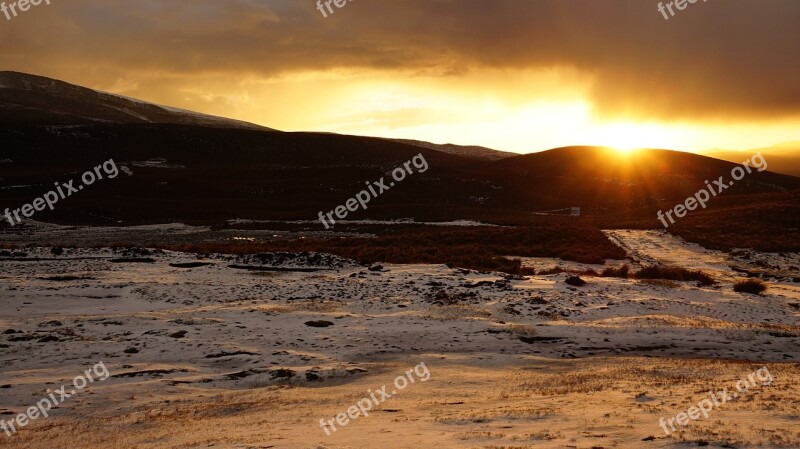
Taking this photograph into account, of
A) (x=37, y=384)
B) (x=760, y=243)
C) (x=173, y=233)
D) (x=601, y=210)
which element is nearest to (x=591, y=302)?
(x=37, y=384)

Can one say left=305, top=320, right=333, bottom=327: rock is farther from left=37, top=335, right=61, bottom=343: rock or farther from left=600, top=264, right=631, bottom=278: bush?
left=600, top=264, right=631, bottom=278: bush

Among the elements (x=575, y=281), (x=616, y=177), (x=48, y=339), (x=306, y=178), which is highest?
(x=616, y=177)

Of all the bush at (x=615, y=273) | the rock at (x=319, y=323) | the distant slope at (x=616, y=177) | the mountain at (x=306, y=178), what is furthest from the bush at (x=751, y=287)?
the distant slope at (x=616, y=177)

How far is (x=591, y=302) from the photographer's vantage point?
72.7 feet

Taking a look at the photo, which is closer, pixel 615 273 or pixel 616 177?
pixel 615 273

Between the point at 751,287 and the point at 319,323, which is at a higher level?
the point at 751,287

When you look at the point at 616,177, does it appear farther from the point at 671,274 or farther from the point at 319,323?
the point at 319,323

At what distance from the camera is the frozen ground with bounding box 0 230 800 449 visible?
10.2 m

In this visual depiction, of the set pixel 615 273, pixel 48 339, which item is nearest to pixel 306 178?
pixel 615 273

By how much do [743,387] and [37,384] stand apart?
598 inches

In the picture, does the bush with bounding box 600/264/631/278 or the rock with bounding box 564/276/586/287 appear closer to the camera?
the rock with bounding box 564/276/586/287

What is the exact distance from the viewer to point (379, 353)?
16484mm

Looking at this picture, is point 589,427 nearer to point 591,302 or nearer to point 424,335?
point 424,335

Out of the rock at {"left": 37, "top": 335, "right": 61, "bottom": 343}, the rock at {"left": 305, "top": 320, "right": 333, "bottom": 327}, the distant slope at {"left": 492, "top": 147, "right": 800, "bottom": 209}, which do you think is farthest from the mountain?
the rock at {"left": 37, "top": 335, "right": 61, "bottom": 343}
